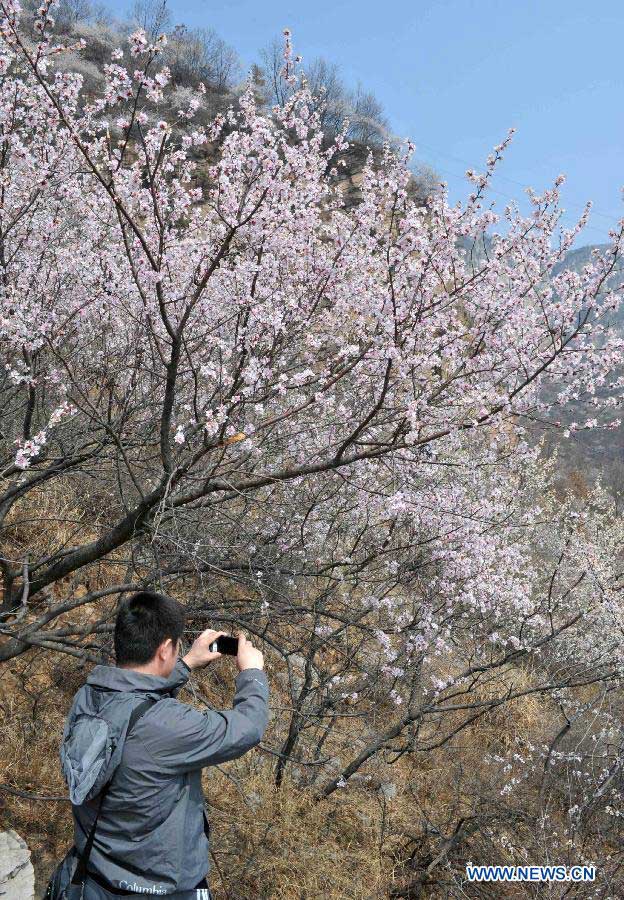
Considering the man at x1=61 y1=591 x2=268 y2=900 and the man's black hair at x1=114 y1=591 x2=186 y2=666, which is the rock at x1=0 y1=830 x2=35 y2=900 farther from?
the man's black hair at x1=114 y1=591 x2=186 y2=666

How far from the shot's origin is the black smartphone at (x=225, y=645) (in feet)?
7.44

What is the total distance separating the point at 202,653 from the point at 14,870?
2.80 meters

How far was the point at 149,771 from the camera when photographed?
1826mm

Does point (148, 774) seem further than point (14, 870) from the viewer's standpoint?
No

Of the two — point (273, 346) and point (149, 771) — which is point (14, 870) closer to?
point (149, 771)

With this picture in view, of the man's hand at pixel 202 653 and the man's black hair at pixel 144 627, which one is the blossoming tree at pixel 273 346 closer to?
the man's hand at pixel 202 653

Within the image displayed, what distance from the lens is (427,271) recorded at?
12.3 ft

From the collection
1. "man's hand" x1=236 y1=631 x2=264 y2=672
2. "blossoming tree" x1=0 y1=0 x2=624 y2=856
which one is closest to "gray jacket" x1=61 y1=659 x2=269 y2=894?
"man's hand" x1=236 y1=631 x2=264 y2=672

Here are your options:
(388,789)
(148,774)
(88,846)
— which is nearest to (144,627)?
(148,774)

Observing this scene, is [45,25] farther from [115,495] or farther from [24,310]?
[115,495]

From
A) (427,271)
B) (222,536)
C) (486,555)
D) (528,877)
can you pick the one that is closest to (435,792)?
(528,877)

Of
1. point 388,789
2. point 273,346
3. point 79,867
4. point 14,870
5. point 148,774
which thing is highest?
point 273,346

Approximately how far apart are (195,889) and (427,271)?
3.20 metres

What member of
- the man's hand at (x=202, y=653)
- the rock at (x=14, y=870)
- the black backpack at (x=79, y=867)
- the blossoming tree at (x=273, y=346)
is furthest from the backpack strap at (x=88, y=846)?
the rock at (x=14, y=870)
